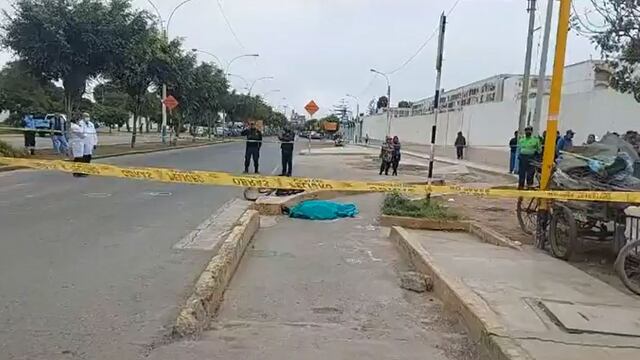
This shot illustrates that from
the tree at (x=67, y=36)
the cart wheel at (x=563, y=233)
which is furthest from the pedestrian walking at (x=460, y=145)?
the cart wheel at (x=563, y=233)

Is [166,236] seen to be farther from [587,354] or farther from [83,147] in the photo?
[83,147]

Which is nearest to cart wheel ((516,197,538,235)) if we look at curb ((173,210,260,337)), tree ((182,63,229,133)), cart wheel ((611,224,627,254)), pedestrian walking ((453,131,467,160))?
cart wheel ((611,224,627,254))

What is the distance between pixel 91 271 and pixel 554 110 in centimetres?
633

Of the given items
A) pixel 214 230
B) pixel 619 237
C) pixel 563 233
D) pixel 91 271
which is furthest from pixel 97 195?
pixel 619 237

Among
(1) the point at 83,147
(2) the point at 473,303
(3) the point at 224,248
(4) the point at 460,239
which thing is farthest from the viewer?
(1) the point at 83,147

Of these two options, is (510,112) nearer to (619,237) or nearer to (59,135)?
(59,135)

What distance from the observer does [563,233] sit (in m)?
8.80

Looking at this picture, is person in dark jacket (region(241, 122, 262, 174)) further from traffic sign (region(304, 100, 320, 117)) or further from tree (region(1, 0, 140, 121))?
traffic sign (region(304, 100, 320, 117))

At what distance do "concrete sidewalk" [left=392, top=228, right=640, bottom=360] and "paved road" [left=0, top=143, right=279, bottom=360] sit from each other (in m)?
2.51

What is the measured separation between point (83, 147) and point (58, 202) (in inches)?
232

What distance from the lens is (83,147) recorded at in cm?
1786

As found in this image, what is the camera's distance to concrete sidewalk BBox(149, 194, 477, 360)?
194 inches

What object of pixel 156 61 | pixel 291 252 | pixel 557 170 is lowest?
pixel 291 252

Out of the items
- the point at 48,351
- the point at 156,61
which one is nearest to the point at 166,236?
the point at 48,351
